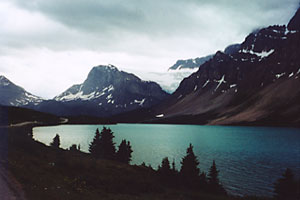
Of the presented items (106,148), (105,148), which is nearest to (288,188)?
(106,148)

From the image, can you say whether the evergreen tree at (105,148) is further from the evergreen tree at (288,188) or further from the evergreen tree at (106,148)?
the evergreen tree at (288,188)

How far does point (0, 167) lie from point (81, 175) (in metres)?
10.6

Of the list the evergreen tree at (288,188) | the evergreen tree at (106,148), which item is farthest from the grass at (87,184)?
the evergreen tree at (106,148)

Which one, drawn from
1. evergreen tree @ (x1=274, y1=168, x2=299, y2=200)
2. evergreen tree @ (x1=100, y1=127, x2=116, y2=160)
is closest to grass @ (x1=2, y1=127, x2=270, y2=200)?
evergreen tree @ (x1=274, y1=168, x2=299, y2=200)

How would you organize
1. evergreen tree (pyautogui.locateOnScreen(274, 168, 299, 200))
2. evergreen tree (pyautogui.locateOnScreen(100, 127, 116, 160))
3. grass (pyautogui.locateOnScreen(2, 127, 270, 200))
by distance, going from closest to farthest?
grass (pyautogui.locateOnScreen(2, 127, 270, 200)) → evergreen tree (pyautogui.locateOnScreen(274, 168, 299, 200)) → evergreen tree (pyautogui.locateOnScreen(100, 127, 116, 160))

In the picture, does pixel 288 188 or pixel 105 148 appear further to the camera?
pixel 105 148

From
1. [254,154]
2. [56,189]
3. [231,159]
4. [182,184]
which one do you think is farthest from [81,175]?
[254,154]

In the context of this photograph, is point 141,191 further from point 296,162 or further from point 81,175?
point 296,162

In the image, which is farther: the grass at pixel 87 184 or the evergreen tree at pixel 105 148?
the evergreen tree at pixel 105 148

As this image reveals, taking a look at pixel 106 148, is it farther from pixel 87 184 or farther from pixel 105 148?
pixel 87 184

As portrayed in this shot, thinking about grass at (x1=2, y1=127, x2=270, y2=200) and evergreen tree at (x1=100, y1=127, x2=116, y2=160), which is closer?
grass at (x1=2, y1=127, x2=270, y2=200)

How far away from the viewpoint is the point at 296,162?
74.3m

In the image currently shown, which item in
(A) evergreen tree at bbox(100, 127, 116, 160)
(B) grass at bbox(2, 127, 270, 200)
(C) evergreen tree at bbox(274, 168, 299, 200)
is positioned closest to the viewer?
(B) grass at bbox(2, 127, 270, 200)

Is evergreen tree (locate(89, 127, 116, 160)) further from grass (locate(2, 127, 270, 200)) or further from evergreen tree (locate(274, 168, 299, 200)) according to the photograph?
evergreen tree (locate(274, 168, 299, 200))
